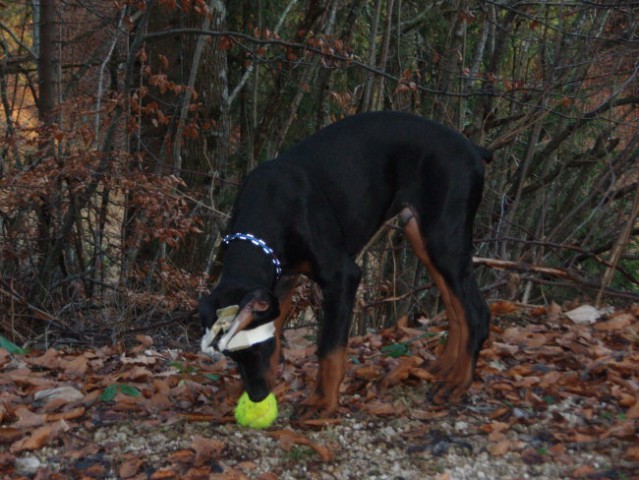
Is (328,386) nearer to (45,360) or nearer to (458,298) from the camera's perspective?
(458,298)

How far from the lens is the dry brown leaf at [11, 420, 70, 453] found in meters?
3.87

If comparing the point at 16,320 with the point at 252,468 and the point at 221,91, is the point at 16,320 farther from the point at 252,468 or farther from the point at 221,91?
the point at 252,468

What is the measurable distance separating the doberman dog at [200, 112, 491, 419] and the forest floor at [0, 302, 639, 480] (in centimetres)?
26

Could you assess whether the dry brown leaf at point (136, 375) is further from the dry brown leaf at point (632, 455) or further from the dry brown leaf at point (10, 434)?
the dry brown leaf at point (632, 455)

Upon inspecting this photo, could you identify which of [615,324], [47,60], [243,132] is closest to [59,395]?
[615,324]

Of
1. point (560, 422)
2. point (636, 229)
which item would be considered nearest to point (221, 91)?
point (636, 229)

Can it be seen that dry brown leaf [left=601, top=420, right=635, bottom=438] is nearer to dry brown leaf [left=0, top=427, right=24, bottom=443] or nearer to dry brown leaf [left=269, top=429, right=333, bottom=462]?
dry brown leaf [left=269, top=429, right=333, bottom=462]

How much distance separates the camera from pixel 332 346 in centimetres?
418

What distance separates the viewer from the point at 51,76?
8.27 metres

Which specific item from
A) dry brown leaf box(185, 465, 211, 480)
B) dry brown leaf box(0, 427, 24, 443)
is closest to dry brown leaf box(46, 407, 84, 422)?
dry brown leaf box(0, 427, 24, 443)

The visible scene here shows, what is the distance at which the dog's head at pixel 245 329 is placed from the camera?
358cm

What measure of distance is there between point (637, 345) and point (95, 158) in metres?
4.65

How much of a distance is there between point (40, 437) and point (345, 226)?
1891 millimetres

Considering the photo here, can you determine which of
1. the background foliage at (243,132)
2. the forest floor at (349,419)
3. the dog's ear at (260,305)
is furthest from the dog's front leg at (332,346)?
the background foliage at (243,132)
